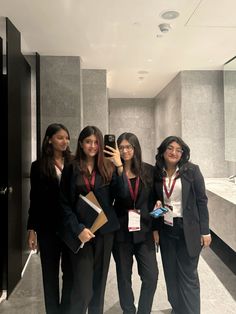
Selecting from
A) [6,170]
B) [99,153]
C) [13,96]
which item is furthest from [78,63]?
[99,153]

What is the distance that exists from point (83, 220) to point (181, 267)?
843 mm

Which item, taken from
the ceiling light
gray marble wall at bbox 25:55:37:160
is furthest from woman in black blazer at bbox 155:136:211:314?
gray marble wall at bbox 25:55:37:160

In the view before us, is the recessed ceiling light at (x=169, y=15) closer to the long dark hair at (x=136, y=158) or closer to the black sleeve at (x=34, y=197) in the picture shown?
the long dark hair at (x=136, y=158)

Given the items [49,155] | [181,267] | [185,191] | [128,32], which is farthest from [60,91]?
[181,267]

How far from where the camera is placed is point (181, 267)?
217cm

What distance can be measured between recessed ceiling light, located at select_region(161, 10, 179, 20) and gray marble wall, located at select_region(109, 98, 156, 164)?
196 inches

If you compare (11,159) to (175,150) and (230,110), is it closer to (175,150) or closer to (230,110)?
(175,150)

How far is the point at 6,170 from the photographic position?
8.78ft

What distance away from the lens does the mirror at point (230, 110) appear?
4.41 metres

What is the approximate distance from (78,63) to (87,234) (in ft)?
9.14

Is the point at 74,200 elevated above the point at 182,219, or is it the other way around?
the point at 74,200

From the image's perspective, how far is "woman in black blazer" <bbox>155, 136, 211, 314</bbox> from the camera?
2109 millimetres

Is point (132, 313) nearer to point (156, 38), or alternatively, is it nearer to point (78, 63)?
point (156, 38)

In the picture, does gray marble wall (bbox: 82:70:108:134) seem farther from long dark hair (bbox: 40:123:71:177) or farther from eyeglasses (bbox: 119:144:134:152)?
eyeglasses (bbox: 119:144:134:152)
